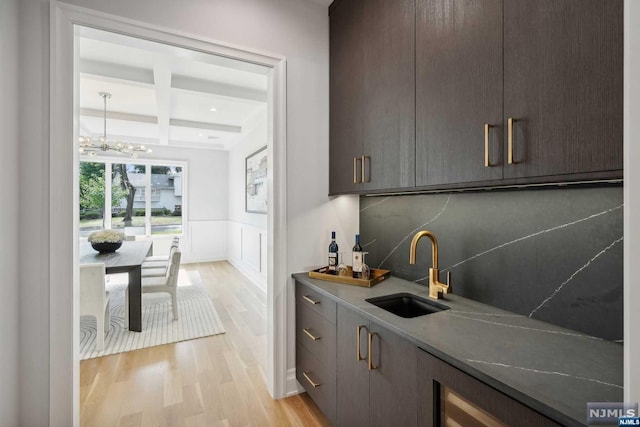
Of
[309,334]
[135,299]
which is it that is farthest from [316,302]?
[135,299]

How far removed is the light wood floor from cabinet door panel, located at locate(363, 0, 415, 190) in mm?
1559

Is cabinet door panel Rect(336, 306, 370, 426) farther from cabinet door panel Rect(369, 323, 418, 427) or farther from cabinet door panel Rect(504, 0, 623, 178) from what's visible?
cabinet door panel Rect(504, 0, 623, 178)

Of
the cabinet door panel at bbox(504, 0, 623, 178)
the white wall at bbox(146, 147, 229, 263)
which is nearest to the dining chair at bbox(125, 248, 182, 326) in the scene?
the cabinet door panel at bbox(504, 0, 623, 178)

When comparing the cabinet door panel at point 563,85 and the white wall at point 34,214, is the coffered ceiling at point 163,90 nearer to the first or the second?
the white wall at point 34,214

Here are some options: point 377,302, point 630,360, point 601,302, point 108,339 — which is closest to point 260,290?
point 108,339

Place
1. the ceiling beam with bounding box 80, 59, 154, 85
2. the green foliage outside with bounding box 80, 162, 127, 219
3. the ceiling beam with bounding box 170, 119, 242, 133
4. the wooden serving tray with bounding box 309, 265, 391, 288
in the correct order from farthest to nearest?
the green foliage outside with bounding box 80, 162, 127, 219
the ceiling beam with bounding box 170, 119, 242, 133
the ceiling beam with bounding box 80, 59, 154, 85
the wooden serving tray with bounding box 309, 265, 391, 288

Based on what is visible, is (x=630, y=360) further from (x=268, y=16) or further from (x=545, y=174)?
(x=268, y=16)

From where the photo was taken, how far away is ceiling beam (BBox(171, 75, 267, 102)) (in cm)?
357

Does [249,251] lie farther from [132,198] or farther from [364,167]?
[364,167]

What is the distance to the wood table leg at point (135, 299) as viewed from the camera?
312cm

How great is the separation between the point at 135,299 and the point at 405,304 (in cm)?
280

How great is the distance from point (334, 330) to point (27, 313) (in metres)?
1.54

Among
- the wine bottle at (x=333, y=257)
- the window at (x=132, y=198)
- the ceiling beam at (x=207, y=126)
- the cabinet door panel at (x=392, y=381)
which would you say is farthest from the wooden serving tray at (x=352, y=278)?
the window at (x=132, y=198)

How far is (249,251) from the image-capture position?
5.64 m
